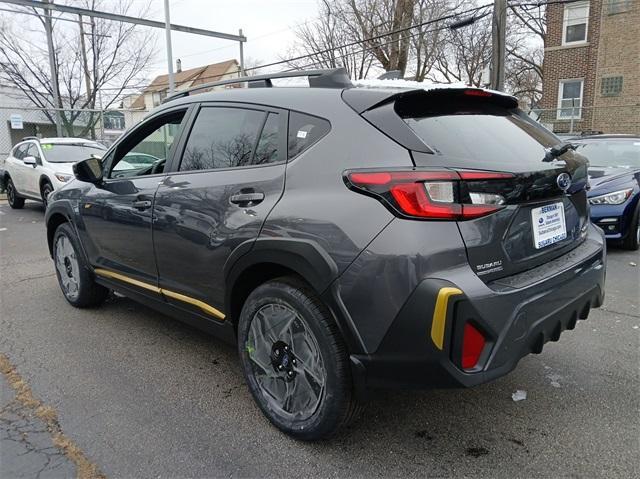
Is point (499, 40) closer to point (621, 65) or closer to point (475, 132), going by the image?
point (475, 132)

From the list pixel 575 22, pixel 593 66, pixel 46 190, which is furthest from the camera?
pixel 575 22

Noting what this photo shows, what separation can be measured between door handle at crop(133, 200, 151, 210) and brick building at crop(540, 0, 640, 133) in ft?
60.8

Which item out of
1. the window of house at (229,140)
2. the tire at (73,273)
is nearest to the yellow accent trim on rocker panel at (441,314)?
the window of house at (229,140)

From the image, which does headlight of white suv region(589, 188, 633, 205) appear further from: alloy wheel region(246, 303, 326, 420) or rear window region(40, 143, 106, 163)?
rear window region(40, 143, 106, 163)

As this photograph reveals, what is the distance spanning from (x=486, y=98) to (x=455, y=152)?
0.72 metres

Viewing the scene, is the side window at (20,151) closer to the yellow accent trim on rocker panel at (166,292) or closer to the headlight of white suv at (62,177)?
the headlight of white suv at (62,177)

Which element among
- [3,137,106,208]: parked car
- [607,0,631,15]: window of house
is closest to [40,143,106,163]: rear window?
[3,137,106,208]: parked car

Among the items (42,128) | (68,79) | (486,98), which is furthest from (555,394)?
(42,128)

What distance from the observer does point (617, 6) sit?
63.8 ft

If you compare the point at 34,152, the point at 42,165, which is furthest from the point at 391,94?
the point at 34,152

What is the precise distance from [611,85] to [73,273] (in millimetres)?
21607

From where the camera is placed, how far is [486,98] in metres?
2.74

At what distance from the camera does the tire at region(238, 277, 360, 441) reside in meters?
2.30

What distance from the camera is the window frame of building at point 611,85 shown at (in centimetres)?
1964
